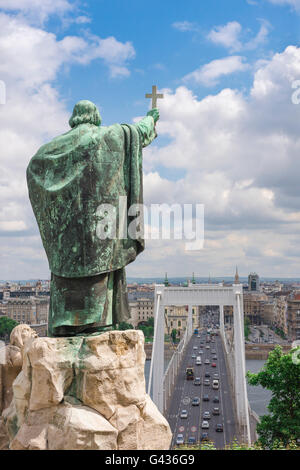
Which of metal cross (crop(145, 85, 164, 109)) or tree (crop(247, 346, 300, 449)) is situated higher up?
metal cross (crop(145, 85, 164, 109))

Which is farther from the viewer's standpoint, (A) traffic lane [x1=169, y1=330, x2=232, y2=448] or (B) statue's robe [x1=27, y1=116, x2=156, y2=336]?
(A) traffic lane [x1=169, y1=330, x2=232, y2=448]

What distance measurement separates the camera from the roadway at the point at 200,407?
24.0 metres

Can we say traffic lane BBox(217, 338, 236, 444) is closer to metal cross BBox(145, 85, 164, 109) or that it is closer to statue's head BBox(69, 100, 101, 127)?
metal cross BBox(145, 85, 164, 109)

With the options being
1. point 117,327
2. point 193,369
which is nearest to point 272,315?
point 193,369

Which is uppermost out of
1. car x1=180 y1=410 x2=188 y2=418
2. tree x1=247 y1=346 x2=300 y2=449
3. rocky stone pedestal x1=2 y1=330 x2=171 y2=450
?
rocky stone pedestal x1=2 y1=330 x2=171 y2=450

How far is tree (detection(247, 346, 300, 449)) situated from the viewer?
1138cm

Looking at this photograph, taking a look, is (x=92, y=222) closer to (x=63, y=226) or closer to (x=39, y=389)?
(x=63, y=226)

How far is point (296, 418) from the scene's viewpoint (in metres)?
11.5

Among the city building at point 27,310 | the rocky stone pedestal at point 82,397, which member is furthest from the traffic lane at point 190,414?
the city building at point 27,310

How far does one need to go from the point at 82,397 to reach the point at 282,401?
7.85 metres

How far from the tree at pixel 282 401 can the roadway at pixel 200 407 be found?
328 inches

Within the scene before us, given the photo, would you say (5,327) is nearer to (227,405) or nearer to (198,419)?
(227,405)

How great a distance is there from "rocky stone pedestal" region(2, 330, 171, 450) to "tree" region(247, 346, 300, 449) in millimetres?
6629

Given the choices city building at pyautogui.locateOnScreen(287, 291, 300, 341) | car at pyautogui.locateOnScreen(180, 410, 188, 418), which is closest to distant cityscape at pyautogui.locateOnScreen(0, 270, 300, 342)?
city building at pyautogui.locateOnScreen(287, 291, 300, 341)
